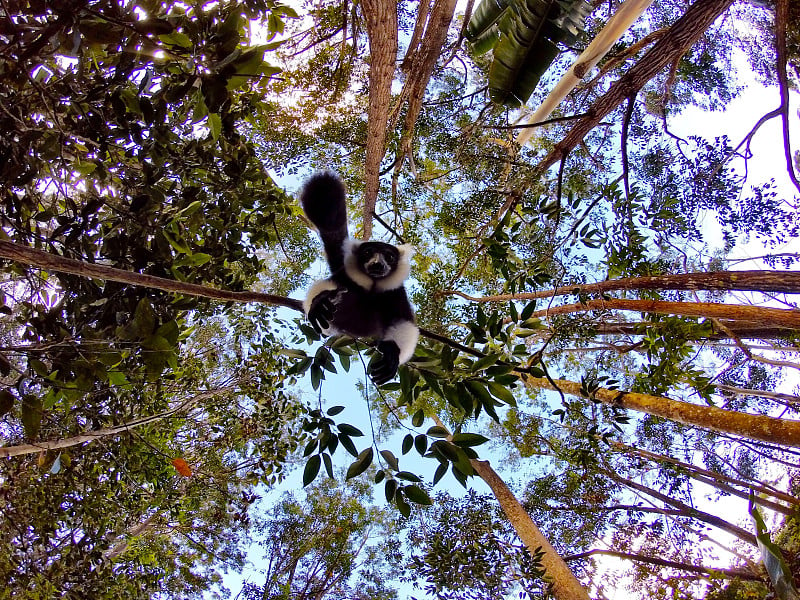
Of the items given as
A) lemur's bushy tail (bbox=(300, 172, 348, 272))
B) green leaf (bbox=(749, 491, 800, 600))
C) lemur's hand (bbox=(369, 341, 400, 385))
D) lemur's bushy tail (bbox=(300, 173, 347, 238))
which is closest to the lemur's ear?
lemur's bushy tail (bbox=(300, 172, 348, 272))

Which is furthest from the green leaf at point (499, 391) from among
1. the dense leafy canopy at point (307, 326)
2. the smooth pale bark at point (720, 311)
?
the smooth pale bark at point (720, 311)

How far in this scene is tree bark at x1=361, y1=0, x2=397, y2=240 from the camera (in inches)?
138

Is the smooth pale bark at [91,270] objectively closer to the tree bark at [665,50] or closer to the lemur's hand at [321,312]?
the lemur's hand at [321,312]

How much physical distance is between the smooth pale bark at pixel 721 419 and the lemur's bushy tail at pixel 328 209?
1785 millimetres

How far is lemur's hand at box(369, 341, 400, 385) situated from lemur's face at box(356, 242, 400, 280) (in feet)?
1.81

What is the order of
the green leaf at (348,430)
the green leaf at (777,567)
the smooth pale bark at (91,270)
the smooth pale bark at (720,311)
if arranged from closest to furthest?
the smooth pale bark at (91,270), the green leaf at (348,430), the green leaf at (777,567), the smooth pale bark at (720,311)

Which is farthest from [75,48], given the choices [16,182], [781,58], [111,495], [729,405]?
[729,405]

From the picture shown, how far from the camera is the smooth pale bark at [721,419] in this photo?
366 centimetres

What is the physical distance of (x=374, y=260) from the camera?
129 inches

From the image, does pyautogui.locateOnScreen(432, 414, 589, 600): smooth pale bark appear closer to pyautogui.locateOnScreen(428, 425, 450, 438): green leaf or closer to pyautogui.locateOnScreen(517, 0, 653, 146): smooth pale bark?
pyautogui.locateOnScreen(428, 425, 450, 438): green leaf

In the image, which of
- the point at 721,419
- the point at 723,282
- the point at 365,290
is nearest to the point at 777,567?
the point at 721,419

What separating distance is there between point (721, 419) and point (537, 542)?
9.24ft

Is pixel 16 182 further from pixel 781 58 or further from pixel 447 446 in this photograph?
pixel 781 58

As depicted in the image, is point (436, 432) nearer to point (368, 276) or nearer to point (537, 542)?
point (368, 276)
